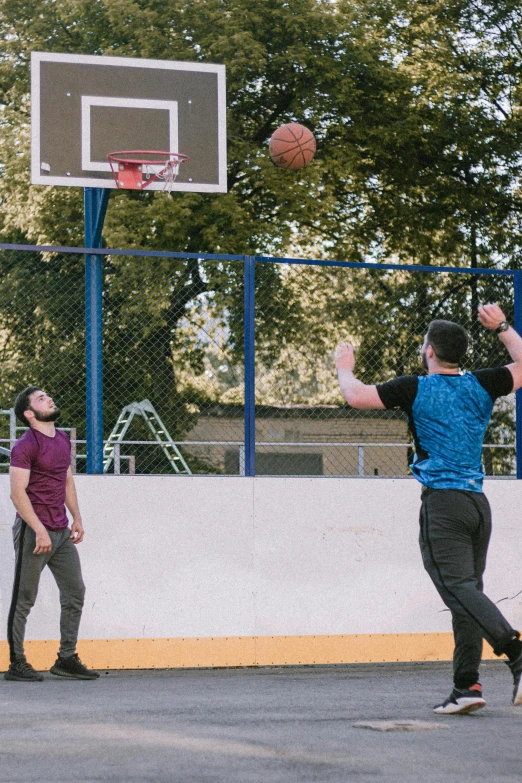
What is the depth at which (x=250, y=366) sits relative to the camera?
829cm

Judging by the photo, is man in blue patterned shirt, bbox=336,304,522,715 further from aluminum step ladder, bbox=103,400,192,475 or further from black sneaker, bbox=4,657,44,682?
aluminum step ladder, bbox=103,400,192,475

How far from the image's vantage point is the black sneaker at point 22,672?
7.27 meters

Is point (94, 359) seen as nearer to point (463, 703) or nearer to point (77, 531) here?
point (77, 531)

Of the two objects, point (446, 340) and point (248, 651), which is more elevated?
point (446, 340)

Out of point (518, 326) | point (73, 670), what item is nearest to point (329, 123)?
point (518, 326)

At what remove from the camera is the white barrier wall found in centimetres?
786

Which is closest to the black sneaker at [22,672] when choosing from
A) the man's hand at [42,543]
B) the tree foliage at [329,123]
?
the man's hand at [42,543]

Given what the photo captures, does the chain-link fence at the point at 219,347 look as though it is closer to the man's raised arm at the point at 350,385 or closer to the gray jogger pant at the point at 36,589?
the gray jogger pant at the point at 36,589

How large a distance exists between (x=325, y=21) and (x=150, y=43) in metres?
3.84

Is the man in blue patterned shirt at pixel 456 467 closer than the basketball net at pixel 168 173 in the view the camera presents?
Yes

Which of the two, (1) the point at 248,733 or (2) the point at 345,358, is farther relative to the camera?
(2) the point at 345,358

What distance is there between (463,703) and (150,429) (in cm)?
1222

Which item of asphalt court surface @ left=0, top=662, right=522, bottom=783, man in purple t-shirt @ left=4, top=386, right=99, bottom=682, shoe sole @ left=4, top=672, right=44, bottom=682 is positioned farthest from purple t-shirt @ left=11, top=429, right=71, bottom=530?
asphalt court surface @ left=0, top=662, right=522, bottom=783

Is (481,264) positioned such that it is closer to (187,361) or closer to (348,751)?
(187,361)
